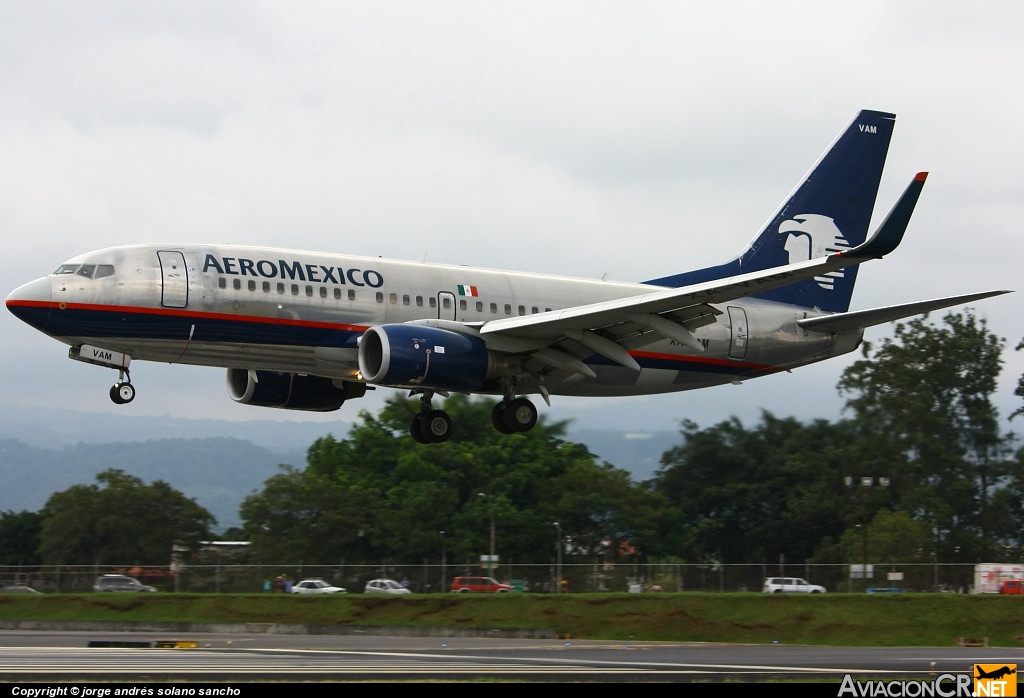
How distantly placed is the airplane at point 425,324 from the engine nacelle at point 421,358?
0.13ft

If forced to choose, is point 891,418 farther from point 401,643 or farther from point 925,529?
point 401,643

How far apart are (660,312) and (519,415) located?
5.16m

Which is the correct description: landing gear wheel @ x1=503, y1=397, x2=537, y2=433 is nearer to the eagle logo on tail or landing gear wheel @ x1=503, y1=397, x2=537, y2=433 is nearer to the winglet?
the winglet

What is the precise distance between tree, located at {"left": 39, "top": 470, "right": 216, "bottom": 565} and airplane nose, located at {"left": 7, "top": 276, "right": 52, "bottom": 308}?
61885 millimetres

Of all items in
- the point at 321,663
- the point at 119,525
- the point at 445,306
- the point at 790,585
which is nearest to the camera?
the point at 321,663

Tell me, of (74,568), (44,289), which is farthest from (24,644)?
(74,568)

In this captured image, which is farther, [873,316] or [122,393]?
[873,316]

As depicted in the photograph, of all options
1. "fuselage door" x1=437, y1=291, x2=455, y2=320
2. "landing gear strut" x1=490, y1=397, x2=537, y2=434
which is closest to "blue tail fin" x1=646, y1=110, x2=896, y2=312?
"landing gear strut" x1=490, y1=397, x2=537, y2=434

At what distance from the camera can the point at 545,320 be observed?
33.1 meters

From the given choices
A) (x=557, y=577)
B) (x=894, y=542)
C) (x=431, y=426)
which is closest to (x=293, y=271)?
(x=431, y=426)

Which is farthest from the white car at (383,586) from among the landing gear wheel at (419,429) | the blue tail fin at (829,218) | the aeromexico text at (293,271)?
the aeromexico text at (293,271)

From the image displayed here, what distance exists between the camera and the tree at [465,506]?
8938 centimetres

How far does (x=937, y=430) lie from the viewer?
92812 millimetres

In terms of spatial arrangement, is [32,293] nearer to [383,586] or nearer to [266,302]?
[266,302]
